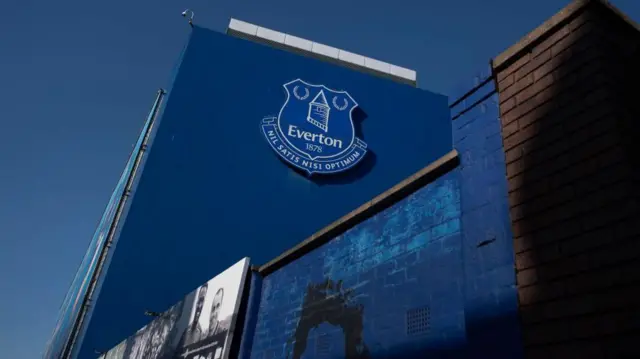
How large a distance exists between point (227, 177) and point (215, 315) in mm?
6044

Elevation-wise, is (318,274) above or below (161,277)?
below

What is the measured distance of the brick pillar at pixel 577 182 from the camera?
2643 millimetres

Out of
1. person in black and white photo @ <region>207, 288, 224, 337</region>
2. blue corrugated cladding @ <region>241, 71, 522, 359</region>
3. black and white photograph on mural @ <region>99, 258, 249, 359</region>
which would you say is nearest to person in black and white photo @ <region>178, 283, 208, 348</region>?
black and white photograph on mural @ <region>99, 258, 249, 359</region>

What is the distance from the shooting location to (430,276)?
4.58 m

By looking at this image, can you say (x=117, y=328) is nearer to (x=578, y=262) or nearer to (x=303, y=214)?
(x=303, y=214)

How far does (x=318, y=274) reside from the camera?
6.50 metres

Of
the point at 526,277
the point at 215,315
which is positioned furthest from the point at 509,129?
the point at 215,315

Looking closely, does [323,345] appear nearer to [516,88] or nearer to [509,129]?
[509,129]

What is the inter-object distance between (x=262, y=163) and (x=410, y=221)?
9.39 meters

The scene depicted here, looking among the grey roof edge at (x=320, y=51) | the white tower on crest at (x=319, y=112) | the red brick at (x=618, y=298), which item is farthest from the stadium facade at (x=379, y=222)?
the grey roof edge at (x=320, y=51)

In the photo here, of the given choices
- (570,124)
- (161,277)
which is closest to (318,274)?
(570,124)

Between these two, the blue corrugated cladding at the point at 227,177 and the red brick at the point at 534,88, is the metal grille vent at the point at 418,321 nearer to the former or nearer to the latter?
the red brick at the point at 534,88

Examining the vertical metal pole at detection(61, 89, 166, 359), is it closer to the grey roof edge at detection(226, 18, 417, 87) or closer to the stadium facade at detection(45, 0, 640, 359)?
the stadium facade at detection(45, 0, 640, 359)

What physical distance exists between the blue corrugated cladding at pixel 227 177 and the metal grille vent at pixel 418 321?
8577mm
